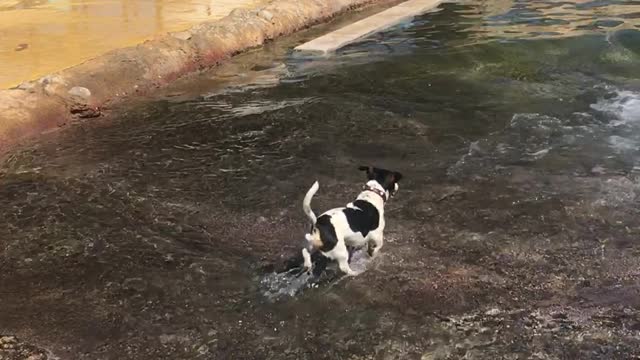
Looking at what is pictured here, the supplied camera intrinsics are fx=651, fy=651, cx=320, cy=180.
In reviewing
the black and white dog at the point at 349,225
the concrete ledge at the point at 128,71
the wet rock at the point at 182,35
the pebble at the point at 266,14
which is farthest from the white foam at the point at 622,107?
the pebble at the point at 266,14

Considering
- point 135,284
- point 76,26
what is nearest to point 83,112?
point 76,26

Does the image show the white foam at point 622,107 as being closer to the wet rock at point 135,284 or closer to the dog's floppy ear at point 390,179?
the dog's floppy ear at point 390,179

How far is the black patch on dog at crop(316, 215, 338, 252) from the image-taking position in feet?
15.0

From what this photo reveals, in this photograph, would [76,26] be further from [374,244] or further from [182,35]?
[374,244]

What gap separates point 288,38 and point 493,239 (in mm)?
10381

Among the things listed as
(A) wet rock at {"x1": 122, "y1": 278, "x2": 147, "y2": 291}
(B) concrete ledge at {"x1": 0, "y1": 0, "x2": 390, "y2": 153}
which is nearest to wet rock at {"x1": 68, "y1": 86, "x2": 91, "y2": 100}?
(B) concrete ledge at {"x1": 0, "y1": 0, "x2": 390, "y2": 153}

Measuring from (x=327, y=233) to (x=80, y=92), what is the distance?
6454 millimetres

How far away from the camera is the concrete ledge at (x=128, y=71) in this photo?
28.9 ft

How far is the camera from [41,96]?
9078mm

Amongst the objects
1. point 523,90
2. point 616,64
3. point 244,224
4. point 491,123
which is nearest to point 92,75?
point 244,224

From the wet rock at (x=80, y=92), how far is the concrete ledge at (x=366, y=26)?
16.3 feet

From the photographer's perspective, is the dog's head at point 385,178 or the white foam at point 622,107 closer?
the dog's head at point 385,178

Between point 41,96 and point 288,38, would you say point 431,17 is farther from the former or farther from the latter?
point 41,96

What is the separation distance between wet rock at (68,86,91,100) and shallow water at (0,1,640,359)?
2.26ft
